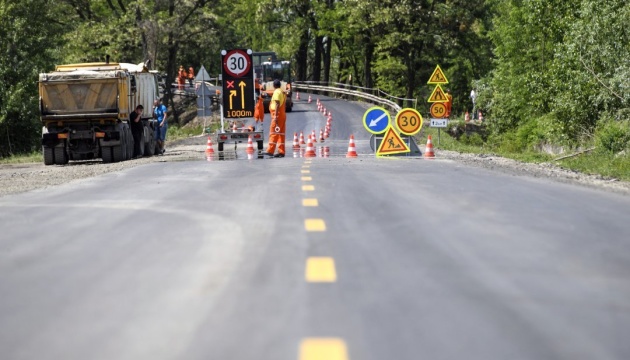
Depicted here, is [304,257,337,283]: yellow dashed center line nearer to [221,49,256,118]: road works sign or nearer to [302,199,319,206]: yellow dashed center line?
[302,199,319,206]: yellow dashed center line

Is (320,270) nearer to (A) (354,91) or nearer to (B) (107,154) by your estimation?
(B) (107,154)

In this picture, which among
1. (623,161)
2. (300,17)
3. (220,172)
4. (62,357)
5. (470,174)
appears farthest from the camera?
(300,17)

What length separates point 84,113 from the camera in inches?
1189

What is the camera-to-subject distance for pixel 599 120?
31578 mm

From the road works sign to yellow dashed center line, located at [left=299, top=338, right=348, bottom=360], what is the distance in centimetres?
2449

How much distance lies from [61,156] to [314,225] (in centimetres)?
2190

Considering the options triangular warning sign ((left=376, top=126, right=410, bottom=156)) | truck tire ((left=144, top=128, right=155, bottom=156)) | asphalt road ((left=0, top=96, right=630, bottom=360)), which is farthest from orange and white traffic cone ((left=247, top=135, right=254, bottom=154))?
asphalt road ((left=0, top=96, right=630, bottom=360))

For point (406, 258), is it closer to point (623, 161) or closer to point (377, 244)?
point (377, 244)

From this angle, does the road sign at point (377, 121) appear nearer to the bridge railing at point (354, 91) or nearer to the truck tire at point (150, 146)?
the truck tire at point (150, 146)

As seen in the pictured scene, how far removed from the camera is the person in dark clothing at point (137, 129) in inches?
1282

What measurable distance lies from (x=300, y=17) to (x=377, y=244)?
75230mm

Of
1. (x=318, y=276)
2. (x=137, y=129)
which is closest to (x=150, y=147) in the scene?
(x=137, y=129)

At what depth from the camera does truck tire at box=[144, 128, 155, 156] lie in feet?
113

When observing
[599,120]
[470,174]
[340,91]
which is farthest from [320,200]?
[340,91]
